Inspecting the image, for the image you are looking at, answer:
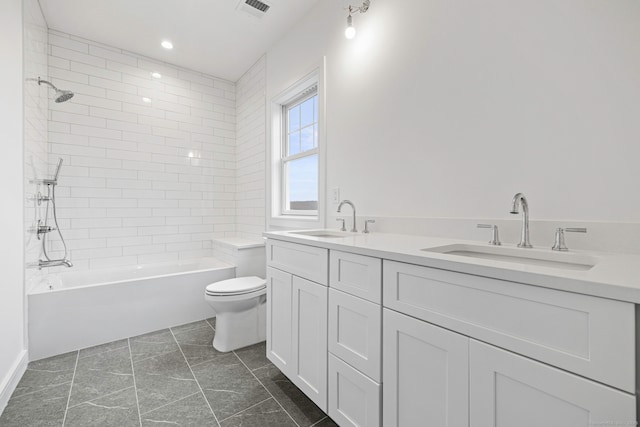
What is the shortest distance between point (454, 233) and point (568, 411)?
33.5 inches

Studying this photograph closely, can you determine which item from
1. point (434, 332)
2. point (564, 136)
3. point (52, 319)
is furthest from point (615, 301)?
point (52, 319)

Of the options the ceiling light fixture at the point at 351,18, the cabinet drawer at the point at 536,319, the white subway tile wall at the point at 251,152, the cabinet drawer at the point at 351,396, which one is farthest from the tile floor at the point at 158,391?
the ceiling light fixture at the point at 351,18

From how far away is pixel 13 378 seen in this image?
1664 mm

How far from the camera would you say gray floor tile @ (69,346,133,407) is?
1.63m

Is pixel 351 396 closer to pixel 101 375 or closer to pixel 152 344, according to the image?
pixel 101 375

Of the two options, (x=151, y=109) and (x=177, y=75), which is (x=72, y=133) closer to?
(x=151, y=109)

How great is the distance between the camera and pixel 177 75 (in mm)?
3273

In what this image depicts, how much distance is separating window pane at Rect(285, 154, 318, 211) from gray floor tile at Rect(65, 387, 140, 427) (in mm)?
1817

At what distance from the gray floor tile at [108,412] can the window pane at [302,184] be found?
5.96ft

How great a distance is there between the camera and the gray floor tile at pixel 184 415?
1.39 meters

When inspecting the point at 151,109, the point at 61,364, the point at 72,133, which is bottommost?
the point at 61,364

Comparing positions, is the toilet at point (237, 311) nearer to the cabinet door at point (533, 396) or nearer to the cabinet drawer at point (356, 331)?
the cabinet drawer at point (356, 331)

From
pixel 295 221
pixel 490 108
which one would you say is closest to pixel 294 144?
pixel 295 221

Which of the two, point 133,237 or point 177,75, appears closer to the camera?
point 133,237
